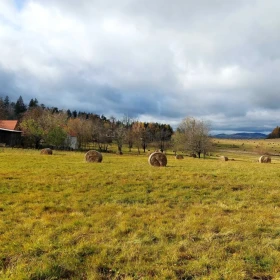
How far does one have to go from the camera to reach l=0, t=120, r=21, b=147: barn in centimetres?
6294

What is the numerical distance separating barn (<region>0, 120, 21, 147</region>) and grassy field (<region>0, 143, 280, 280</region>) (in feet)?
181

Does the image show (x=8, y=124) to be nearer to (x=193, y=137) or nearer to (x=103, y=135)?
(x=103, y=135)

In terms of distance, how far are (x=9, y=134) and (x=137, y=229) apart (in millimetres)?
65411

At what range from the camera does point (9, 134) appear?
64.1 meters

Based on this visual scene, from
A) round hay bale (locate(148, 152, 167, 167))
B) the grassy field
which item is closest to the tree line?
round hay bale (locate(148, 152, 167, 167))

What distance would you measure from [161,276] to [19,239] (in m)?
3.77

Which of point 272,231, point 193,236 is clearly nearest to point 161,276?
point 193,236

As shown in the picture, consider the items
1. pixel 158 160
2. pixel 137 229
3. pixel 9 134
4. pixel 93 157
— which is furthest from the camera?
pixel 9 134

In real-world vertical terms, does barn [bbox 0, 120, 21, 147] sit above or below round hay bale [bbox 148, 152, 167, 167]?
above

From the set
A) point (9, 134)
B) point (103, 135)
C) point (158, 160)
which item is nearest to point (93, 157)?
point (158, 160)

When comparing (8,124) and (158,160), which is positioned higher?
(8,124)

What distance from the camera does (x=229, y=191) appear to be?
12.9 metres

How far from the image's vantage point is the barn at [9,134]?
62.9m

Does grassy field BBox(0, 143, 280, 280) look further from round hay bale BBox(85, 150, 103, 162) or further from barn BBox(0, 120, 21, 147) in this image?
barn BBox(0, 120, 21, 147)
